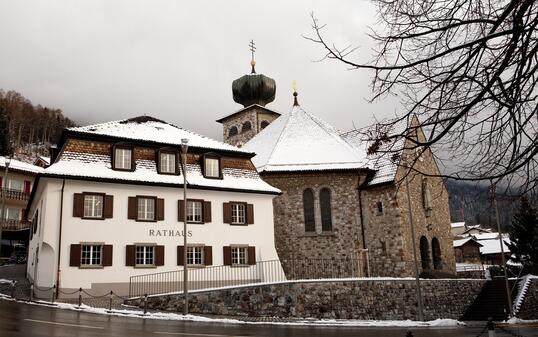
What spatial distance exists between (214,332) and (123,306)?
26.9 ft

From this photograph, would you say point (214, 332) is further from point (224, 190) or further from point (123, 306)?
point (224, 190)

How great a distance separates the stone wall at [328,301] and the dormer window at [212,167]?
25.8ft

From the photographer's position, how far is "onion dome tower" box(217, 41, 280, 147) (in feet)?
184

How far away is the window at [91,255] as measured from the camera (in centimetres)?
2306

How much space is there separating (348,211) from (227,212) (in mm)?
8707

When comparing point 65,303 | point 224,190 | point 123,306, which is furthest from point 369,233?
point 65,303

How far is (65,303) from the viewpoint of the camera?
2022 cm

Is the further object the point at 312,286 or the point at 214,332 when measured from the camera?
the point at 312,286

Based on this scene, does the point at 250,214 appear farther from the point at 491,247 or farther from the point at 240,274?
the point at 491,247

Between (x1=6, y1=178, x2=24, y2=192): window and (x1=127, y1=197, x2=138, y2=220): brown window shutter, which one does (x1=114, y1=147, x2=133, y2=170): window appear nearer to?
(x1=127, y1=197, x2=138, y2=220): brown window shutter

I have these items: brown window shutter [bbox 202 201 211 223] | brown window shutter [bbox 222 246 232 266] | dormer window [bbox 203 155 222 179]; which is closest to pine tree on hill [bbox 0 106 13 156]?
dormer window [bbox 203 155 222 179]

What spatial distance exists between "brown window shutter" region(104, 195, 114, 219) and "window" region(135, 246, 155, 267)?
2.13 metres

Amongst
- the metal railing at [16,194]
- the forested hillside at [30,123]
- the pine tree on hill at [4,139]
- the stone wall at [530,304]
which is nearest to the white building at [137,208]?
the stone wall at [530,304]

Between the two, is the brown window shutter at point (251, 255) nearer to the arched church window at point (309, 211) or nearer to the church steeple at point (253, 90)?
the arched church window at point (309, 211)
